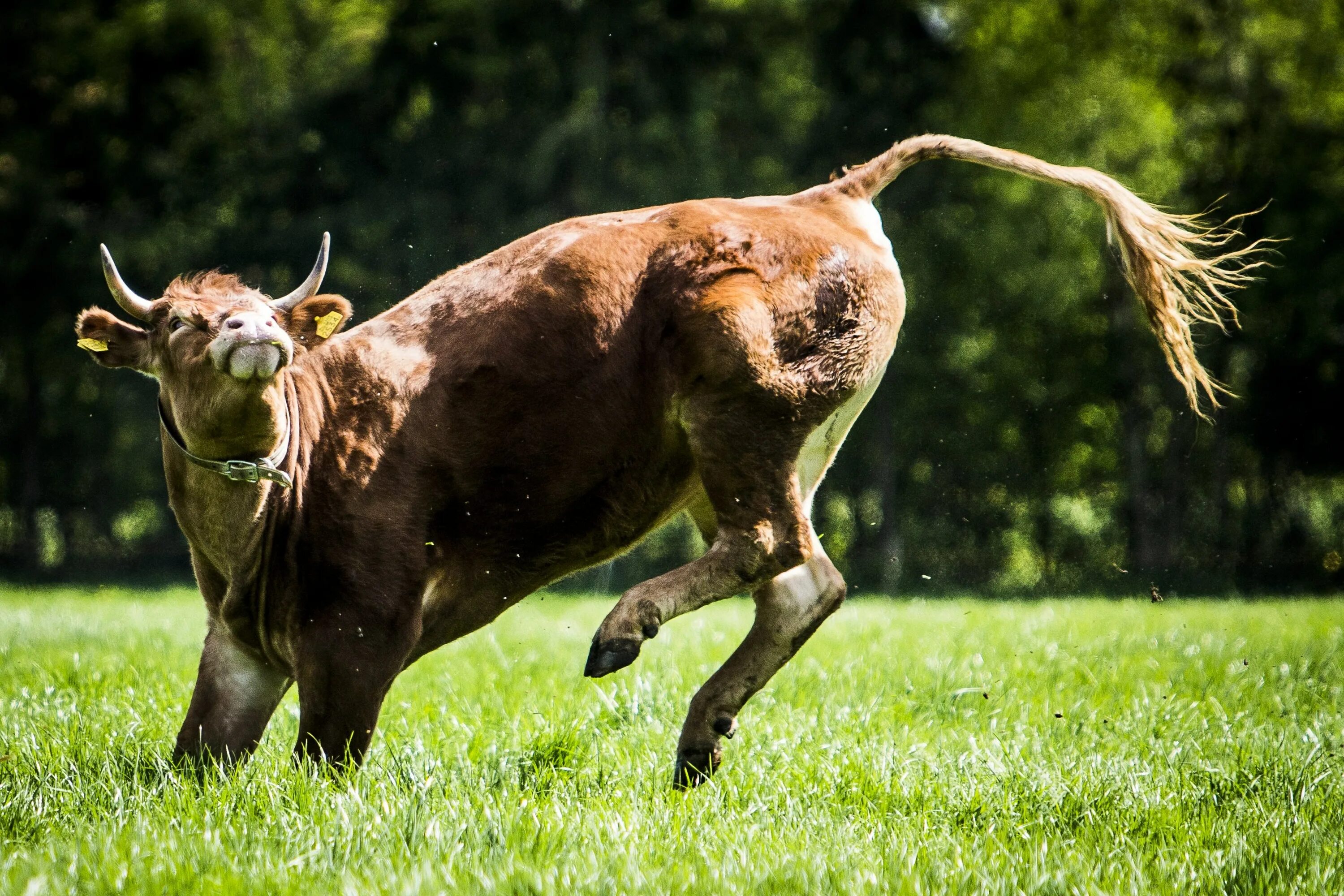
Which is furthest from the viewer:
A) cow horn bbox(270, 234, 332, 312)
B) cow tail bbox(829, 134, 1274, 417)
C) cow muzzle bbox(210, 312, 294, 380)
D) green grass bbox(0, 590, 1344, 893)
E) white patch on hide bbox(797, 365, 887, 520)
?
cow tail bbox(829, 134, 1274, 417)

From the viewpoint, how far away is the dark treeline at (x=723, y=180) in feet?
67.2

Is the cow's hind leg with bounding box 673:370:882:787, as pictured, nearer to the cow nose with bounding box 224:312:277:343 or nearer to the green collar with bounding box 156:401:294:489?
the green collar with bounding box 156:401:294:489

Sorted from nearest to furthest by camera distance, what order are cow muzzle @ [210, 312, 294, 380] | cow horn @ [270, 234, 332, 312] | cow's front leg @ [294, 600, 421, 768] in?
cow muzzle @ [210, 312, 294, 380]
cow's front leg @ [294, 600, 421, 768]
cow horn @ [270, 234, 332, 312]

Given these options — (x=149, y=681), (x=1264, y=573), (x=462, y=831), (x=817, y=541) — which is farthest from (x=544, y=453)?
(x=1264, y=573)

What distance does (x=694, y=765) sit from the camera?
460cm

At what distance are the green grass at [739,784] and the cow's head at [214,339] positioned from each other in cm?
112

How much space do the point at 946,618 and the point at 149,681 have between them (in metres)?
6.39

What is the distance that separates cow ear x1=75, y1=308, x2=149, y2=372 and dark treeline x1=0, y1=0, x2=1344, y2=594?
1552 centimetres

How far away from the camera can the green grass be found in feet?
10.7

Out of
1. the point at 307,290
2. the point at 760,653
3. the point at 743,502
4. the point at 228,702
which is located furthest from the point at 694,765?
the point at 307,290

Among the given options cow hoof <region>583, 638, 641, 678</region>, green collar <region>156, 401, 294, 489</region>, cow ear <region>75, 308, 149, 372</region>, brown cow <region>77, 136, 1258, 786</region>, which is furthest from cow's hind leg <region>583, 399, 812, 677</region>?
A: cow ear <region>75, 308, 149, 372</region>

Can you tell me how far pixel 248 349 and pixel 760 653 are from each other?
2072 millimetres

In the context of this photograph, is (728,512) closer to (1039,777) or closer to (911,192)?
(1039,777)

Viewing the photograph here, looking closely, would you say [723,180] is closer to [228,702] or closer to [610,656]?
[228,702]
